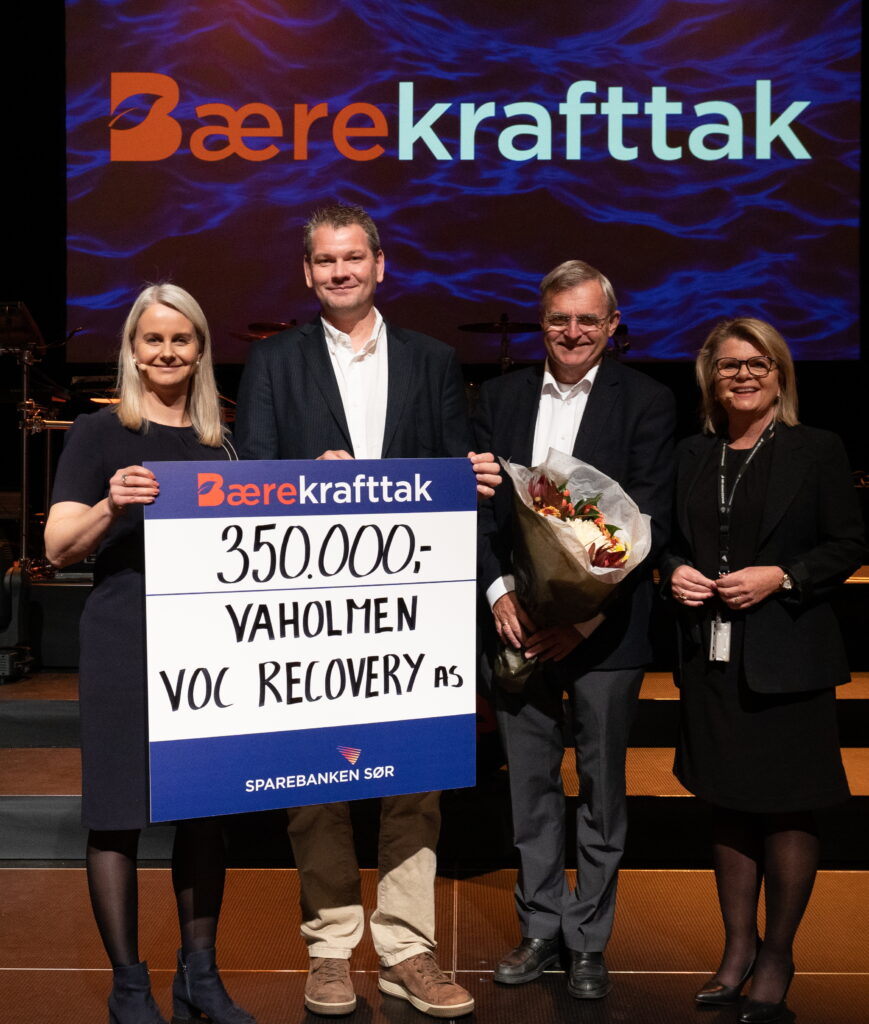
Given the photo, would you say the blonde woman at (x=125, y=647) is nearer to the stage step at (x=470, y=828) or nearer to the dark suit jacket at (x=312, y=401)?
the dark suit jacket at (x=312, y=401)

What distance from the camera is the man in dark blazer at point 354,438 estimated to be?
7.23 feet

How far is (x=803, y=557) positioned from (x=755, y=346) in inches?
18.4

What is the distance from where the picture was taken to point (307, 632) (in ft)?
6.35

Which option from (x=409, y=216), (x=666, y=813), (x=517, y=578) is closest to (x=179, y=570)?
(x=517, y=578)

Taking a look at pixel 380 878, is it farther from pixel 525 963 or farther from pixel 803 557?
pixel 803 557

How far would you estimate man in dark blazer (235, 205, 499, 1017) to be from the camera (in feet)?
7.23

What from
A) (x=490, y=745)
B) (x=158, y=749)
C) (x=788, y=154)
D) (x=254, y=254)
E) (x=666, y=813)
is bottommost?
(x=666, y=813)

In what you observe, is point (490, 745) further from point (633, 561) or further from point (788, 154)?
point (788, 154)

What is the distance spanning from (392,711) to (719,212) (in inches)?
197

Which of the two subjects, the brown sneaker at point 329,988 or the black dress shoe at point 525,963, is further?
the black dress shoe at point 525,963

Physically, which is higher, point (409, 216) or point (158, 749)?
point (409, 216)

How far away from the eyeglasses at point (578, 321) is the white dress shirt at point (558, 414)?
0.12 metres

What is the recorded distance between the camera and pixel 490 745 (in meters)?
3.07

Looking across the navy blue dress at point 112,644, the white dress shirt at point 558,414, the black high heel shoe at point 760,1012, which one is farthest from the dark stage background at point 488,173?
the black high heel shoe at point 760,1012
